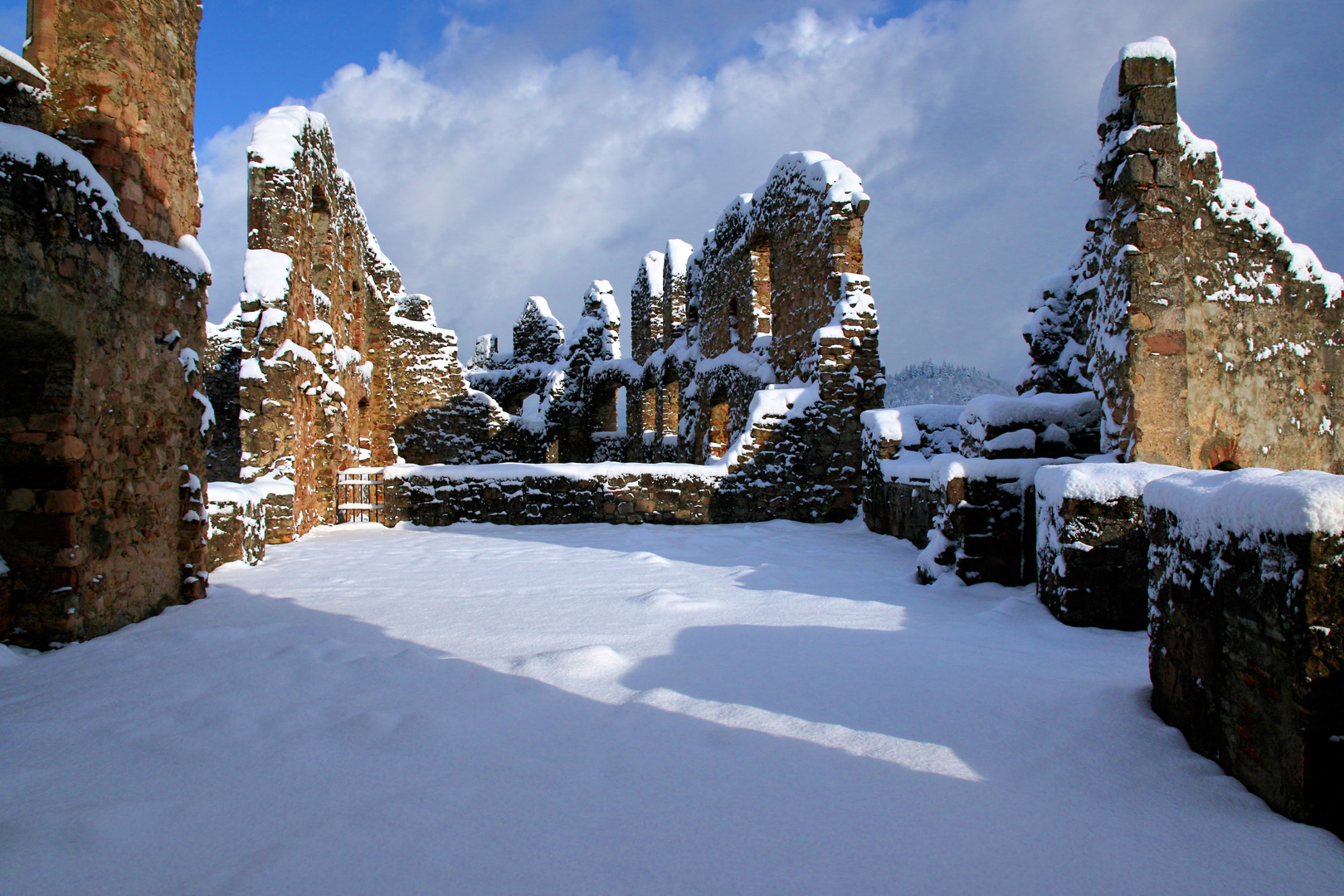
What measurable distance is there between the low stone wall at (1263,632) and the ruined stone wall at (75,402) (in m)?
4.47

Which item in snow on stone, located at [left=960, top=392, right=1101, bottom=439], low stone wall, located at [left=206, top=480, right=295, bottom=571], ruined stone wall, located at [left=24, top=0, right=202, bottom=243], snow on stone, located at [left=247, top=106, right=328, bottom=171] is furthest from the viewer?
snow on stone, located at [left=247, top=106, right=328, bottom=171]

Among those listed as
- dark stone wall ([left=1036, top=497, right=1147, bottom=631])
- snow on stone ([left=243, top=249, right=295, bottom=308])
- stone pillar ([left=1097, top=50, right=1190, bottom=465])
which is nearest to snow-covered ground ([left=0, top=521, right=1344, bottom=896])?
dark stone wall ([left=1036, top=497, right=1147, bottom=631])

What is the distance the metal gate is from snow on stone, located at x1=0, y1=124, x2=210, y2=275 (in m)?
4.93

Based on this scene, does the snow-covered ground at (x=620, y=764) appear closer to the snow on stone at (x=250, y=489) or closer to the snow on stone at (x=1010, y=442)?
the snow on stone at (x=1010, y=442)

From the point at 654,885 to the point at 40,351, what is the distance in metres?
3.75

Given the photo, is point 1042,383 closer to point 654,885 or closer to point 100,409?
point 654,885

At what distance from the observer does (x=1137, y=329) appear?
4.96m

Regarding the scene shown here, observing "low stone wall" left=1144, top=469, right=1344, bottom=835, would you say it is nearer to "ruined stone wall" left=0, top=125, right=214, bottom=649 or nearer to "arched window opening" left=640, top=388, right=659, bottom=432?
"ruined stone wall" left=0, top=125, right=214, bottom=649

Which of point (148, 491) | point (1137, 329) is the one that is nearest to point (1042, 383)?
point (1137, 329)

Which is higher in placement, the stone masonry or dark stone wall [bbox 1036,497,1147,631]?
the stone masonry

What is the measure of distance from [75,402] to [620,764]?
328 centimetres

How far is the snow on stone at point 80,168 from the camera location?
120 inches

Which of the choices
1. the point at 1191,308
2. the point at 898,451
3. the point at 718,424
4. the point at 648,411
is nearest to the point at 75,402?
the point at 1191,308

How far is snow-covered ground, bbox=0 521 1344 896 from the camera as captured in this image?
5.06ft
